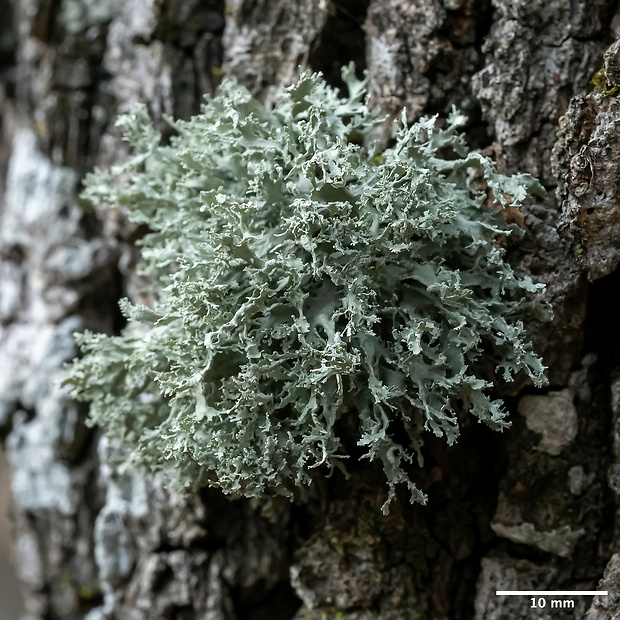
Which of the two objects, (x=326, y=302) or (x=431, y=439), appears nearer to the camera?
(x=326, y=302)

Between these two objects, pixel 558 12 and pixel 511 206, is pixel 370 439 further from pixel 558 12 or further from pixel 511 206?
pixel 558 12

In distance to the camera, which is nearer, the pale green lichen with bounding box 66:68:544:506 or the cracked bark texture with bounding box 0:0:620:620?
the pale green lichen with bounding box 66:68:544:506

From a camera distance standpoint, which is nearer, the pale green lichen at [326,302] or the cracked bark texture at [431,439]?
the pale green lichen at [326,302]

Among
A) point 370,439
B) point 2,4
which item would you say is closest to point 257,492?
point 370,439
